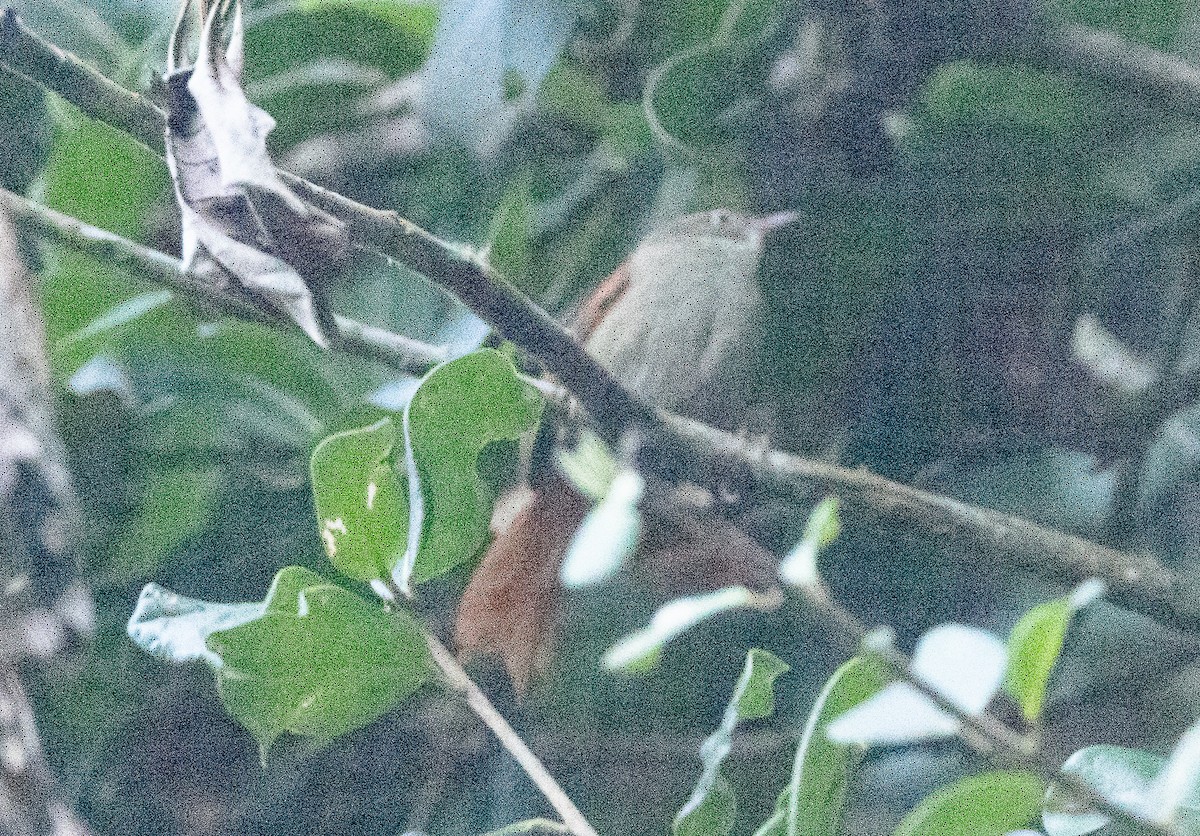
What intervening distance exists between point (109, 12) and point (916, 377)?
52cm

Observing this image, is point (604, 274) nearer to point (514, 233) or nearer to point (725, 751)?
point (514, 233)

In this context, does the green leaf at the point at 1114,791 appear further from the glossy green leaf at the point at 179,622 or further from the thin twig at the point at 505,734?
the glossy green leaf at the point at 179,622

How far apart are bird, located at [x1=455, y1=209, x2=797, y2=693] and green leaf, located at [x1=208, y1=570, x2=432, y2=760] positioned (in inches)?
2.5

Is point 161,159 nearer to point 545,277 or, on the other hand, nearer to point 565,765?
point 545,277

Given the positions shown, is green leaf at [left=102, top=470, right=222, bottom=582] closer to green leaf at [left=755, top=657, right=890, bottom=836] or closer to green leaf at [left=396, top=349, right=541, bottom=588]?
green leaf at [left=396, top=349, right=541, bottom=588]

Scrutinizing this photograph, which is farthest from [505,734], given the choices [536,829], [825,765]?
[825,765]

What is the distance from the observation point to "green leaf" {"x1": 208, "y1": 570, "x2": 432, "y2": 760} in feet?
1.55

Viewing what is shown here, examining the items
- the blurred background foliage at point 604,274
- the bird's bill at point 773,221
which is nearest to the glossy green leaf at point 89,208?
the blurred background foliage at point 604,274

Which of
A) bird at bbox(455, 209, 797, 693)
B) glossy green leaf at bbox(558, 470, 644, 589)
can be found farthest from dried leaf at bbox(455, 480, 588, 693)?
glossy green leaf at bbox(558, 470, 644, 589)

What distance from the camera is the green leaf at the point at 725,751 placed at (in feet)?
1.46

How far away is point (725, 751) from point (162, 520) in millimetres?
368

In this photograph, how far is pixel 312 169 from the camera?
665mm

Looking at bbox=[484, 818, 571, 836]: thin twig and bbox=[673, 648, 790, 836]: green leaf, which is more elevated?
bbox=[673, 648, 790, 836]: green leaf

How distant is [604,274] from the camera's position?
671 millimetres
